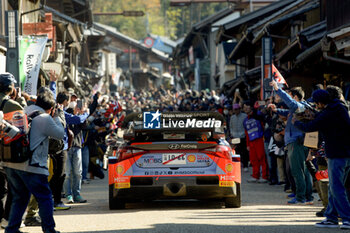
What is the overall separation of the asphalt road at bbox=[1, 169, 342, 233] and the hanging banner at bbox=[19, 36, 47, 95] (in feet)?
10.4

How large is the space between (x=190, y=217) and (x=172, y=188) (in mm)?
1009

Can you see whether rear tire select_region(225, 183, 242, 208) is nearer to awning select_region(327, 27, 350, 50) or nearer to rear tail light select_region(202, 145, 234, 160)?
rear tail light select_region(202, 145, 234, 160)

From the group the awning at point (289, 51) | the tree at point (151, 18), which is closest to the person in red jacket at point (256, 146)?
the awning at point (289, 51)

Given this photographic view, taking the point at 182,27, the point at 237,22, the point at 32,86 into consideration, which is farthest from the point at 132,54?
the point at 32,86

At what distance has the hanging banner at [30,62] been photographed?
13.9 meters

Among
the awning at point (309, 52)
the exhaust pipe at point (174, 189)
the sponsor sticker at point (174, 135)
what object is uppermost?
the awning at point (309, 52)

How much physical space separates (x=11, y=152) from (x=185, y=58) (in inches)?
2457

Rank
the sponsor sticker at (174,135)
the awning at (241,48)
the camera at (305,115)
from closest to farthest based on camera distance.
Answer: the camera at (305,115)
the sponsor sticker at (174,135)
the awning at (241,48)

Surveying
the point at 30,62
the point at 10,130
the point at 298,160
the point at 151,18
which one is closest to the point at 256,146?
the point at 298,160

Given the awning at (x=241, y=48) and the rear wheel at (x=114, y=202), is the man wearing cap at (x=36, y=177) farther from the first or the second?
the awning at (x=241, y=48)

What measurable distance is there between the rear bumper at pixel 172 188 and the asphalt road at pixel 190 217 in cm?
23

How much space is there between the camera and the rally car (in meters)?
9.80

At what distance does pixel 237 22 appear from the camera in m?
32.2

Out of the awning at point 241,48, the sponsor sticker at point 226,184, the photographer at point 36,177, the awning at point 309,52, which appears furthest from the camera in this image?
the awning at point 241,48
